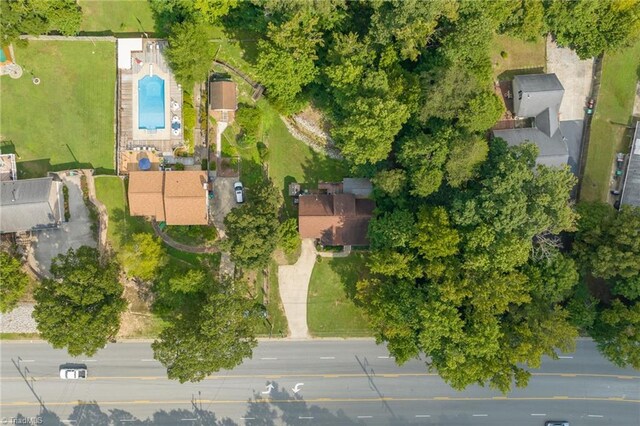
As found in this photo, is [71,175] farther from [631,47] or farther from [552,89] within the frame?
[631,47]

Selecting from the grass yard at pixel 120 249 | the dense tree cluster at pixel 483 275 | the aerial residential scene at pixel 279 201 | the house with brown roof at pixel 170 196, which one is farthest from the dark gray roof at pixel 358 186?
the grass yard at pixel 120 249

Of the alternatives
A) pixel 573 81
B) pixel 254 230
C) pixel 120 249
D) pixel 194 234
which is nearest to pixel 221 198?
pixel 194 234

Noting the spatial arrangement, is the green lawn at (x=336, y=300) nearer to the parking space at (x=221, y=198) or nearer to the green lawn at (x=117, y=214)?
the parking space at (x=221, y=198)

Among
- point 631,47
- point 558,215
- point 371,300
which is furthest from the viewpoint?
point 631,47

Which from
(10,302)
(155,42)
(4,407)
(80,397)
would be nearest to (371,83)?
(155,42)

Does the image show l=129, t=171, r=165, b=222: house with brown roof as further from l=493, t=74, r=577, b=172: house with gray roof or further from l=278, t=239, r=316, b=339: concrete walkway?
l=493, t=74, r=577, b=172: house with gray roof

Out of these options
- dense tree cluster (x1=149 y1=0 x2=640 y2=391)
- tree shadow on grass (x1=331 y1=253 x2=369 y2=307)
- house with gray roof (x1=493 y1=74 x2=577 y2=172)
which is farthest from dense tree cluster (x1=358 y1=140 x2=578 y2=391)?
tree shadow on grass (x1=331 y1=253 x2=369 y2=307)
